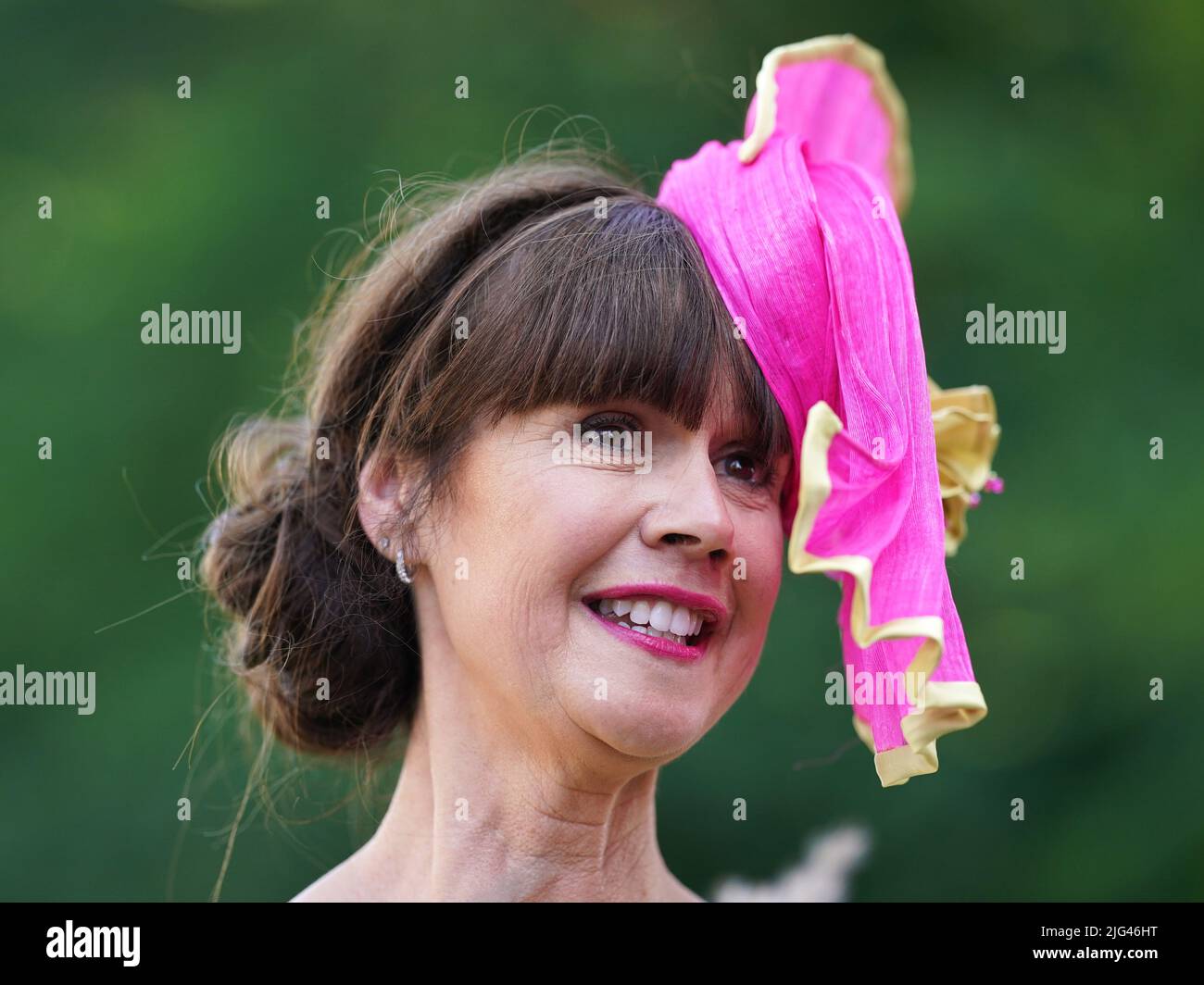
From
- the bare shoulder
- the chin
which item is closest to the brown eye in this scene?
the chin

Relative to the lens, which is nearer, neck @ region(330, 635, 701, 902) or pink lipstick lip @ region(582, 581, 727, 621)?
pink lipstick lip @ region(582, 581, 727, 621)

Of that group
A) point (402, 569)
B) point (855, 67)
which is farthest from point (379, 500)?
point (855, 67)

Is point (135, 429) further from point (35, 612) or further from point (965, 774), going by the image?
point (965, 774)

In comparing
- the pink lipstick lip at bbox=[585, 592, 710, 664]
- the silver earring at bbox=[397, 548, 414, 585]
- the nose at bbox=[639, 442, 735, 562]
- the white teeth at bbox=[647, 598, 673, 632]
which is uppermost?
the nose at bbox=[639, 442, 735, 562]

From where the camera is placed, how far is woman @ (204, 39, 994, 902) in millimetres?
2266

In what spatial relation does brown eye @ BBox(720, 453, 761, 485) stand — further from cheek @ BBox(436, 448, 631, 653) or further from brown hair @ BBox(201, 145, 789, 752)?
cheek @ BBox(436, 448, 631, 653)

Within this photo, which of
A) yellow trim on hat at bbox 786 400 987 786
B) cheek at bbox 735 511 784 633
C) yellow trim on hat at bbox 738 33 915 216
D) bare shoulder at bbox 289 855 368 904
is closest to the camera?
yellow trim on hat at bbox 786 400 987 786

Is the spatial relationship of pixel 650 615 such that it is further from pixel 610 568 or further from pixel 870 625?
pixel 870 625

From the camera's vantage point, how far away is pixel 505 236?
8.50ft

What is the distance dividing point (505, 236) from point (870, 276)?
655 mm

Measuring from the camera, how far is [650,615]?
2.30 meters

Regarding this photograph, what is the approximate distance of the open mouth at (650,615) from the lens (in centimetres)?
230

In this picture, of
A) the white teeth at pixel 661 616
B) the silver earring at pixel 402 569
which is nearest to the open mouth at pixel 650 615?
the white teeth at pixel 661 616

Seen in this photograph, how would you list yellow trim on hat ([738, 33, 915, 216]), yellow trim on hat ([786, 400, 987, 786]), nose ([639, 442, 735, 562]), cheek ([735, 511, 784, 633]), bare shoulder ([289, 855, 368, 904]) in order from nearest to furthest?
yellow trim on hat ([786, 400, 987, 786])
nose ([639, 442, 735, 562])
cheek ([735, 511, 784, 633])
yellow trim on hat ([738, 33, 915, 216])
bare shoulder ([289, 855, 368, 904])
